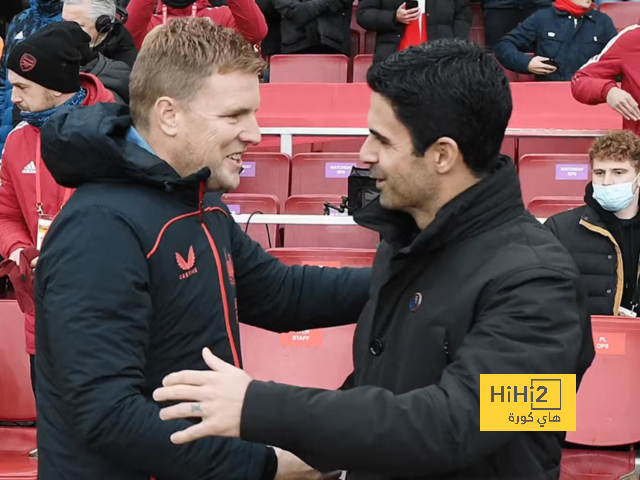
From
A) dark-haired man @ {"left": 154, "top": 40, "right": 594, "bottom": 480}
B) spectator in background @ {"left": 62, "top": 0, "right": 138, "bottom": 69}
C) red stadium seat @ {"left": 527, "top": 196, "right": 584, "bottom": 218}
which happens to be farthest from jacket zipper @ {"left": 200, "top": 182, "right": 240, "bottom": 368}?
red stadium seat @ {"left": 527, "top": 196, "right": 584, "bottom": 218}

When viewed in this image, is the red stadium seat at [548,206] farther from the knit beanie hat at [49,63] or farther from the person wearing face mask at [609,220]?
the knit beanie hat at [49,63]

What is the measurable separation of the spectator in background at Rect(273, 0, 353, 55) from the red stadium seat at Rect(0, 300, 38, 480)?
12.8 feet

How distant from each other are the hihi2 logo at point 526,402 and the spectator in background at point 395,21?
5.66m

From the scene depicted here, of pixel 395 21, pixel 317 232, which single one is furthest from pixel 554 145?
pixel 317 232

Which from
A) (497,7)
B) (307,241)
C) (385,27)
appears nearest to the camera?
(307,241)

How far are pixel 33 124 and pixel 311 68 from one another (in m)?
4.24

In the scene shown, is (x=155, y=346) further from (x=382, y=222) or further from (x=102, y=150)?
(x=382, y=222)

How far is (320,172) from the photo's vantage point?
579 centimetres

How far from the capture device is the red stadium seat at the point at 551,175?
5.64 metres

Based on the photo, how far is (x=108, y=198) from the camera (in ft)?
5.97

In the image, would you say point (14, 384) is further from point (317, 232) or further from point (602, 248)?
point (602, 248)

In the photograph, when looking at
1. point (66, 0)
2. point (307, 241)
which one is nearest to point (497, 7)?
point (307, 241)

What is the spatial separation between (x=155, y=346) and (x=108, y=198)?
12.2 inches

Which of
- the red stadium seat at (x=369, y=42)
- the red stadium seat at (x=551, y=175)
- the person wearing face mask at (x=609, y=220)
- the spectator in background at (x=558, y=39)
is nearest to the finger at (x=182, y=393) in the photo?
the person wearing face mask at (x=609, y=220)
